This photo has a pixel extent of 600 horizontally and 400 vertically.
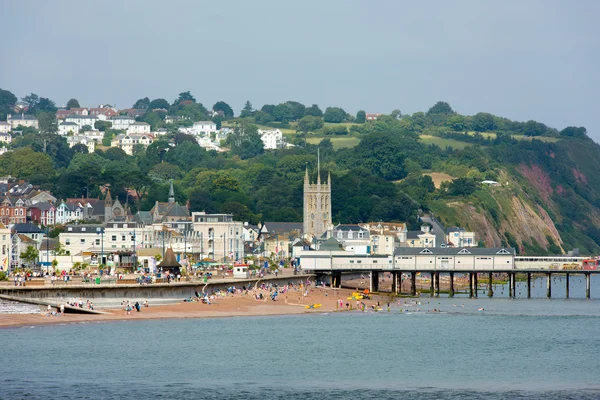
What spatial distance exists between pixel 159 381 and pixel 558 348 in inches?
1025

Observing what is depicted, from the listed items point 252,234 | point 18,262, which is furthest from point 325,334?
point 252,234

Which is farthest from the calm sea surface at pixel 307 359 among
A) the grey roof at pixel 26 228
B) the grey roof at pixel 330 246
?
the grey roof at pixel 26 228

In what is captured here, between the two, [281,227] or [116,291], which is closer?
[116,291]

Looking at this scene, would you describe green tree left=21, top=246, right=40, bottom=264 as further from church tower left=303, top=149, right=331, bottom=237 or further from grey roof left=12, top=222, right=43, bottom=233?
church tower left=303, top=149, right=331, bottom=237

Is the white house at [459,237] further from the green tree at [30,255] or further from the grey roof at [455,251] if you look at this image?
the green tree at [30,255]

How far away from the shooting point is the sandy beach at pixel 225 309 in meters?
76.3

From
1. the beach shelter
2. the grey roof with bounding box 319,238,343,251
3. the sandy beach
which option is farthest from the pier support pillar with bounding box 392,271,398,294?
the beach shelter

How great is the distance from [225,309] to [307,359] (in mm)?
24826

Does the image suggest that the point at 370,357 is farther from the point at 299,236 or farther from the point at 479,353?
the point at 299,236

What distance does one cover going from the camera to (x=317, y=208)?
17775 cm

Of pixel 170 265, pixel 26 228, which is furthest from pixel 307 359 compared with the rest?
pixel 26 228

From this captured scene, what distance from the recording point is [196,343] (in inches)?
2749

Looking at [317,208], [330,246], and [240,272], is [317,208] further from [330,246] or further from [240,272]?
[240,272]

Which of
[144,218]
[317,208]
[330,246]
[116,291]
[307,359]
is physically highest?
[317,208]
